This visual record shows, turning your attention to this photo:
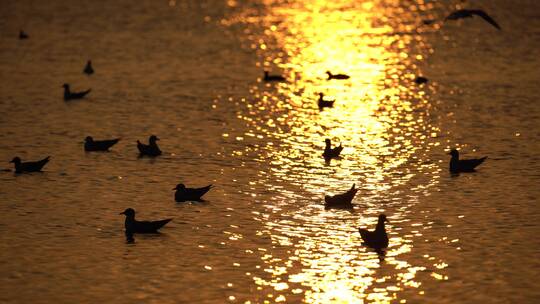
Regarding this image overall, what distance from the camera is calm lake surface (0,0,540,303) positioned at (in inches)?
960

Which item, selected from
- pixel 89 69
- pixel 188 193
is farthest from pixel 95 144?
pixel 89 69

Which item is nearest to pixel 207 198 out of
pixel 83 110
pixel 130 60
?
pixel 83 110

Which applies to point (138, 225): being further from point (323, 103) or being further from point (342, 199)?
point (323, 103)

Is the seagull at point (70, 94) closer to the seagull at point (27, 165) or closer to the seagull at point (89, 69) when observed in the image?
the seagull at point (89, 69)

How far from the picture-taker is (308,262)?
996 inches

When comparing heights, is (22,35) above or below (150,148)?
above

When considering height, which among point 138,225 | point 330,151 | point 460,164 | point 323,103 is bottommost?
point 138,225

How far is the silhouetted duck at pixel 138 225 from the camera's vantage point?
27641mm

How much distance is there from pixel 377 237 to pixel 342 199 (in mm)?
3659

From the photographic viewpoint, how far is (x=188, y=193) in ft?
101

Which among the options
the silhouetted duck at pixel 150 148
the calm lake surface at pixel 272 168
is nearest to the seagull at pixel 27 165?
the calm lake surface at pixel 272 168

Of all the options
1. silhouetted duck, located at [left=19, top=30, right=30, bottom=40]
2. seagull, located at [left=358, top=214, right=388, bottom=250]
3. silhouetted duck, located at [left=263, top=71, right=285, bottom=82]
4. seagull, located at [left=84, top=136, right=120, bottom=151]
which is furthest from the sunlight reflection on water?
silhouetted duck, located at [left=19, top=30, right=30, bottom=40]

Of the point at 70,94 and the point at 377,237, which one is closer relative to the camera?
the point at 377,237

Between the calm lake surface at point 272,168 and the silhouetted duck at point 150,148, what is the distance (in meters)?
0.49
